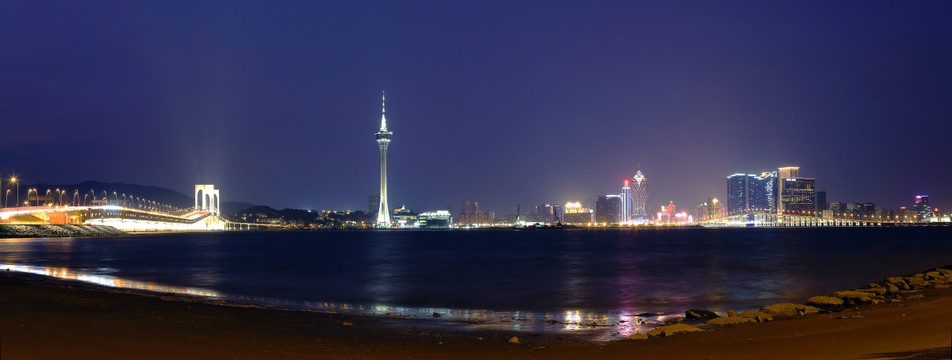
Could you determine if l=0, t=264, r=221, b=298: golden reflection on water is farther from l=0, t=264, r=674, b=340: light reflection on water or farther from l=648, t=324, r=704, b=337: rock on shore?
l=648, t=324, r=704, b=337: rock on shore

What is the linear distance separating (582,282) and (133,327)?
25.9 meters

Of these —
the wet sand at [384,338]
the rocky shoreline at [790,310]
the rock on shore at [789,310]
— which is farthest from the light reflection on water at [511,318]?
the rock on shore at [789,310]

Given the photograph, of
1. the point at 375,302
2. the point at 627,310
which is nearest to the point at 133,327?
the point at 375,302

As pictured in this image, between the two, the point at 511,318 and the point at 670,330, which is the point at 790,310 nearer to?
the point at 670,330

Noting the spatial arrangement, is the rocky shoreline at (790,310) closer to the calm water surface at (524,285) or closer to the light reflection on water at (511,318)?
the light reflection on water at (511,318)

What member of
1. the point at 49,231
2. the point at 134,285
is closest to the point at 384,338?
the point at 134,285

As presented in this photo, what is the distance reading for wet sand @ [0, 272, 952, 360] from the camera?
37.3 feet

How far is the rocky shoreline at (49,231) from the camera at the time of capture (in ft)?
375

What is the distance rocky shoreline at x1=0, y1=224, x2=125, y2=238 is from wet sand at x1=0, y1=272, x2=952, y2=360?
111 metres

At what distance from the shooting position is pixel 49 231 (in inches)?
4975

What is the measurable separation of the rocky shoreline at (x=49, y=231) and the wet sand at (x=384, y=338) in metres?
111

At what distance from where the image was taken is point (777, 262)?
188 ft

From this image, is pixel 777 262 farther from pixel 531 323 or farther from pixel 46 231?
pixel 46 231

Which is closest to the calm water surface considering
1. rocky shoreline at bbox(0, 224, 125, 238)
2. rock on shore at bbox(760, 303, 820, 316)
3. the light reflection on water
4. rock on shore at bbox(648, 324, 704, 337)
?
the light reflection on water
